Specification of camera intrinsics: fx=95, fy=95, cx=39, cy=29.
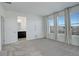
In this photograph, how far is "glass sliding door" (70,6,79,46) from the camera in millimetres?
6031

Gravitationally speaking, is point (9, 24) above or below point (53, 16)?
below

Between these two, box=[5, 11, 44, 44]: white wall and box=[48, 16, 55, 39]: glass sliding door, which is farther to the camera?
box=[48, 16, 55, 39]: glass sliding door

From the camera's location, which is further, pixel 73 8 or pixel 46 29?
pixel 46 29

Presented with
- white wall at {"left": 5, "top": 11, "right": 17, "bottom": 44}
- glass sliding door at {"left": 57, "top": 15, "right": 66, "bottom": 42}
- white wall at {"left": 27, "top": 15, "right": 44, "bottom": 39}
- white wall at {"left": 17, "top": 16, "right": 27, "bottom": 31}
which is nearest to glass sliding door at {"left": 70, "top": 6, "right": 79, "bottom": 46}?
glass sliding door at {"left": 57, "top": 15, "right": 66, "bottom": 42}

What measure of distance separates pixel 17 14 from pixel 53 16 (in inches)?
124

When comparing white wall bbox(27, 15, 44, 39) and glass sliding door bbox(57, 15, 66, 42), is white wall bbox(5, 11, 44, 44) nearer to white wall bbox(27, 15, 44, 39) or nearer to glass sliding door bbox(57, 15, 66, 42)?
white wall bbox(27, 15, 44, 39)

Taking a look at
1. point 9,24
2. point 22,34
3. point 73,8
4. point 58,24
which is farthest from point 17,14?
point 73,8

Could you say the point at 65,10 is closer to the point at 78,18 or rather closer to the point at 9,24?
the point at 78,18

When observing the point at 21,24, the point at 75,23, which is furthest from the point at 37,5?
the point at 21,24

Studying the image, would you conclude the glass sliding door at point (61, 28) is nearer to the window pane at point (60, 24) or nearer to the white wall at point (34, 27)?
the window pane at point (60, 24)

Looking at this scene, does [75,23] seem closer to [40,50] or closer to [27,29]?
[40,50]

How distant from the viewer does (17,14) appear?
7.94 metres

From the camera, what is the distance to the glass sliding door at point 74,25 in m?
6.03

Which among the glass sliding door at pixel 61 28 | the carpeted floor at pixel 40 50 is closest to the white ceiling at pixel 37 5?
the glass sliding door at pixel 61 28
